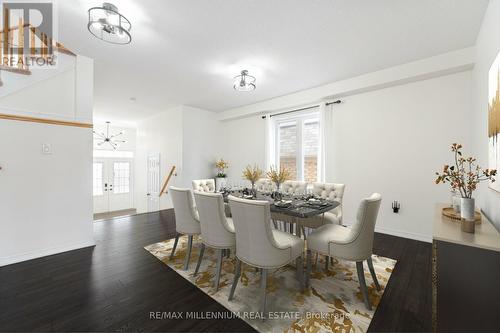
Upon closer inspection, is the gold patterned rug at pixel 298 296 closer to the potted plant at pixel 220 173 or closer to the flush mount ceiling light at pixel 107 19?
the flush mount ceiling light at pixel 107 19

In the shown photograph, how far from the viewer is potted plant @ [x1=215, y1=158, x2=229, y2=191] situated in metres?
6.04

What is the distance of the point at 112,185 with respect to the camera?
7.95 meters

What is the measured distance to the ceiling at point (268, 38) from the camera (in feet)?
6.99

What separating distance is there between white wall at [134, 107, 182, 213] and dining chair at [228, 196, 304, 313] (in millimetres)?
4244

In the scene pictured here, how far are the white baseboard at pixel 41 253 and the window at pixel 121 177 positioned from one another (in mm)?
5729

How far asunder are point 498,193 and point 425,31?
2.13 metres

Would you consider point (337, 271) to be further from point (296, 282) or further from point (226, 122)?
point (226, 122)

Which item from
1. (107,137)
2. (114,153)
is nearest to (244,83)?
(107,137)

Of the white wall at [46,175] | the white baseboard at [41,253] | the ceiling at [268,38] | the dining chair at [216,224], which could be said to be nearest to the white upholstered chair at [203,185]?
the dining chair at [216,224]

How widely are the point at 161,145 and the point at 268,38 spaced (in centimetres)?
492

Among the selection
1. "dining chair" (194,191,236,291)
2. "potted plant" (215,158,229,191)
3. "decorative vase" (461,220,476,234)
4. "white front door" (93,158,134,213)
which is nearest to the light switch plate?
"dining chair" (194,191,236,291)

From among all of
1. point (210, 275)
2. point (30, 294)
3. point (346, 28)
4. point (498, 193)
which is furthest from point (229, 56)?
point (30, 294)

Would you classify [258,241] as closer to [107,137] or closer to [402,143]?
[402,143]

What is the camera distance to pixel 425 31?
2.49 meters
